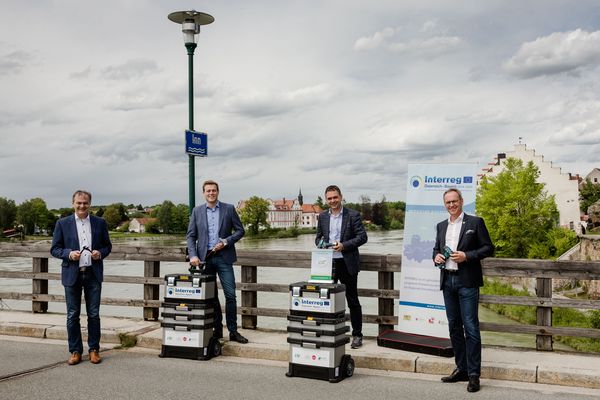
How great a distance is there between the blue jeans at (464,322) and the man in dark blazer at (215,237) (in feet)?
8.61

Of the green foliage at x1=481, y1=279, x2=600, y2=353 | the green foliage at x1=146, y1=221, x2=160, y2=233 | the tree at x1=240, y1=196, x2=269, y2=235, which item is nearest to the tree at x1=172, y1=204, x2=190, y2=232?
the green foliage at x1=146, y1=221, x2=160, y2=233

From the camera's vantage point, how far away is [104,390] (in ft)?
19.2

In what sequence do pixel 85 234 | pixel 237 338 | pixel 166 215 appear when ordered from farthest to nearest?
pixel 166 215 < pixel 237 338 < pixel 85 234

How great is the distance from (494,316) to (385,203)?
107m

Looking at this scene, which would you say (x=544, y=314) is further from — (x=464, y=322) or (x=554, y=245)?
(x=554, y=245)

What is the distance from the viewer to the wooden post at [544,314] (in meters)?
7.02

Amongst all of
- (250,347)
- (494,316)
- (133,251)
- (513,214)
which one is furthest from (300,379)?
(513,214)

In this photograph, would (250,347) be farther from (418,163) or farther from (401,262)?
(418,163)

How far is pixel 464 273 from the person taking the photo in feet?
19.2

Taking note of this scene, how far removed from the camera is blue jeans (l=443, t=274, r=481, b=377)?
588cm

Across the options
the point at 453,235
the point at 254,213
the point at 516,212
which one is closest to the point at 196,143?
the point at 453,235

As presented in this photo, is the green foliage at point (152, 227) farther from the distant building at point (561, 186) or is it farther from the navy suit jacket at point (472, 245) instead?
the navy suit jacket at point (472, 245)

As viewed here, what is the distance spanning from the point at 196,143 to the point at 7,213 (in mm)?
105093

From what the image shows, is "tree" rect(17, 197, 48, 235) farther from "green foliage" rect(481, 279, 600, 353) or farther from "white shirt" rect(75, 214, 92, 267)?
"white shirt" rect(75, 214, 92, 267)
